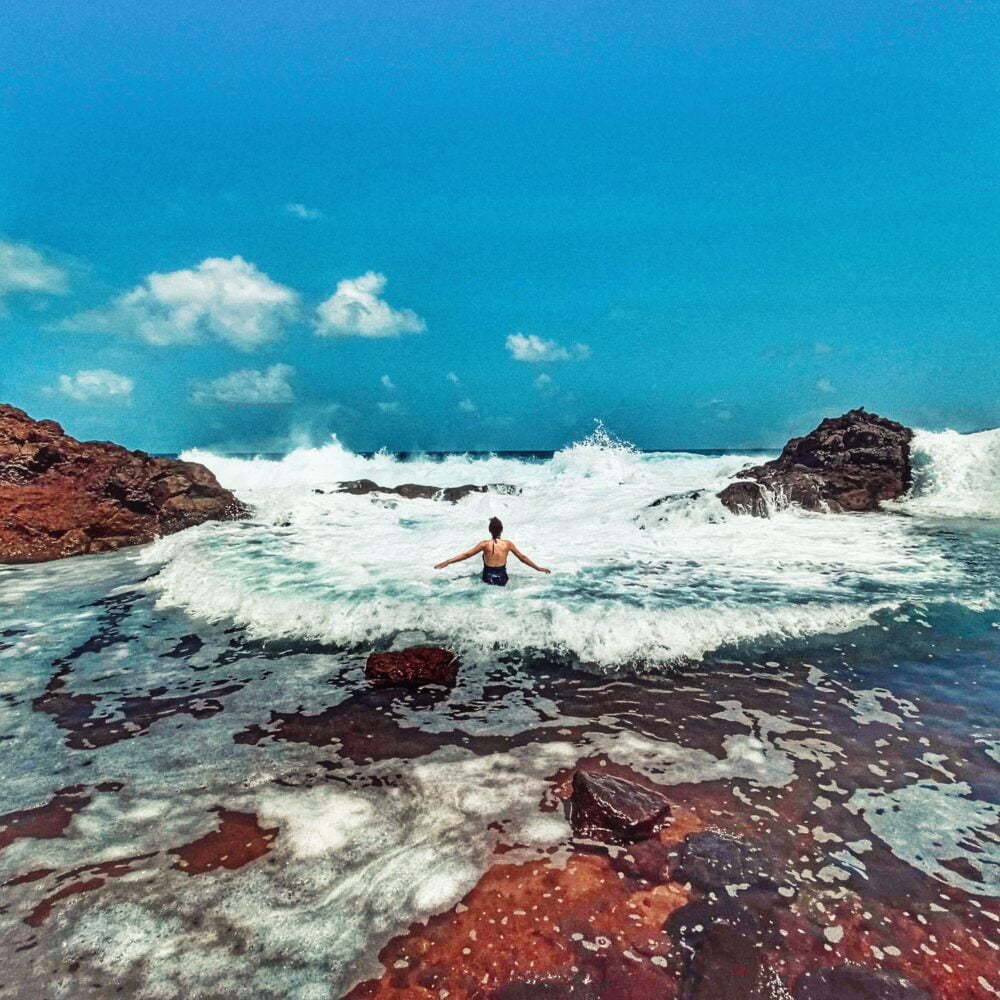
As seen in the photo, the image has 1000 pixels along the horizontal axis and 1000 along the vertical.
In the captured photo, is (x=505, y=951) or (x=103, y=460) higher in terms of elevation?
(x=103, y=460)

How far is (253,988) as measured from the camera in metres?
2.47

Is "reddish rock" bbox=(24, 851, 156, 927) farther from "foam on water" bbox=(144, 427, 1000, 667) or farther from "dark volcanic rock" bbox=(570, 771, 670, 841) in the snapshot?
"foam on water" bbox=(144, 427, 1000, 667)

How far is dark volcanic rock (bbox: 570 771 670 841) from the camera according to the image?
129 inches

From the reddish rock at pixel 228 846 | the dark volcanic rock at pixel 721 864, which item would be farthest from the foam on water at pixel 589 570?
the reddish rock at pixel 228 846

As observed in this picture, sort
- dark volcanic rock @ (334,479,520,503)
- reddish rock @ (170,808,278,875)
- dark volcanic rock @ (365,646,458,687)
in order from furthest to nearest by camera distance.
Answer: dark volcanic rock @ (334,479,520,503)
dark volcanic rock @ (365,646,458,687)
reddish rock @ (170,808,278,875)

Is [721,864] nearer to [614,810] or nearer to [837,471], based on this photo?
[614,810]

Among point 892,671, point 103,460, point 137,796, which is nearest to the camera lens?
point 137,796

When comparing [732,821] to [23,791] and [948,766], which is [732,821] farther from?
[23,791]

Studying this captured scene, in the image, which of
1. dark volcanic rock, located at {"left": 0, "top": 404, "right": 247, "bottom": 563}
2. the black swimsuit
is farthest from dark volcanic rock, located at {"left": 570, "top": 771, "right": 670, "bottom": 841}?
dark volcanic rock, located at {"left": 0, "top": 404, "right": 247, "bottom": 563}

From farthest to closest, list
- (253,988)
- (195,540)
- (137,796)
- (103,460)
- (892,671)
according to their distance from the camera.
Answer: (103,460), (195,540), (892,671), (137,796), (253,988)

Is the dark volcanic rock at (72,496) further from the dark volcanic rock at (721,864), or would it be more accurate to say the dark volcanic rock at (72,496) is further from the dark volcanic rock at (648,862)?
the dark volcanic rock at (721,864)

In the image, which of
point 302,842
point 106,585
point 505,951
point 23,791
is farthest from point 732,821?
point 106,585

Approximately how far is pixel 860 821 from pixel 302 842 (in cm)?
331

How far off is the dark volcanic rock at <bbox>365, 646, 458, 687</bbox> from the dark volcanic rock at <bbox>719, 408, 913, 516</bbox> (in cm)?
1178
